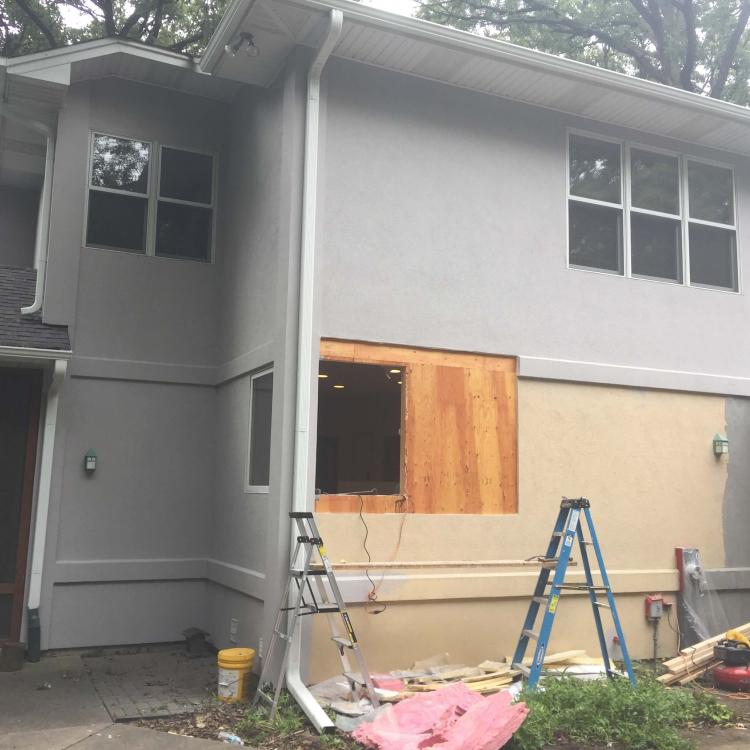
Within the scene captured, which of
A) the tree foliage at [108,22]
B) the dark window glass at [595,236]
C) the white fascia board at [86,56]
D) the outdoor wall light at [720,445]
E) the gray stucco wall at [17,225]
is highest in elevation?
the tree foliage at [108,22]

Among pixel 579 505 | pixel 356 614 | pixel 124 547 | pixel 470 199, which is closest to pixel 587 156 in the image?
pixel 470 199

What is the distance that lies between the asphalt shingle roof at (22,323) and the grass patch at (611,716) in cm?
533

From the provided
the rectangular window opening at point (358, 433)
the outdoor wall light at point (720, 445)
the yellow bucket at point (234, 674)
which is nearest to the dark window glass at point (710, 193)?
the outdoor wall light at point (720, 445)

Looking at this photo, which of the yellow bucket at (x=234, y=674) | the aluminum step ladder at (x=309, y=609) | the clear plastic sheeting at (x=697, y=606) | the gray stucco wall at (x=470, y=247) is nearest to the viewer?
the aluminum step ladder at (x=309, y=609)

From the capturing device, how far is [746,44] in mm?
17531

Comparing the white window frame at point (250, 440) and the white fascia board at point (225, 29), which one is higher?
the white fascia board at point (225, 29)

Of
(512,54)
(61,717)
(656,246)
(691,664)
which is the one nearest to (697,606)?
(691,664)

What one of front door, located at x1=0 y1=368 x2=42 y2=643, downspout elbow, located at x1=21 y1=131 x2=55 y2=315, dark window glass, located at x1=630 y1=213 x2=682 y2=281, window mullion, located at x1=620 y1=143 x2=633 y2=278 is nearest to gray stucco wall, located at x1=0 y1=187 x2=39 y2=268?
downspout elbow, located at x1=21 y1=131 x2=55 y2=315

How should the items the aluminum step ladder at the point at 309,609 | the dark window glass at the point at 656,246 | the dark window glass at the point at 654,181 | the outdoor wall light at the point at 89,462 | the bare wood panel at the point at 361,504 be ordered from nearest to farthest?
the aluminum step ladder at the point at 309,609 < the bare wood panel at the point at 361,504 < the outdoor wall light at the point at 89,462 < the dark window glass at the point at 656,246 < the dark window glass at the point at 654,181

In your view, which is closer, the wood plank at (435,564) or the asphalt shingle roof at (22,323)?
the wood plank at (435,564)

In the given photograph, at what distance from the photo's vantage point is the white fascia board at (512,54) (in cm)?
655

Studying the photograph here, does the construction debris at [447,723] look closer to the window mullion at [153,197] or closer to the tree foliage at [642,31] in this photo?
the window mullion at [153,197]

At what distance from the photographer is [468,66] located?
733 cm

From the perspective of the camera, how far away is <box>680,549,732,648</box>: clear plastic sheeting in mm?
7930
